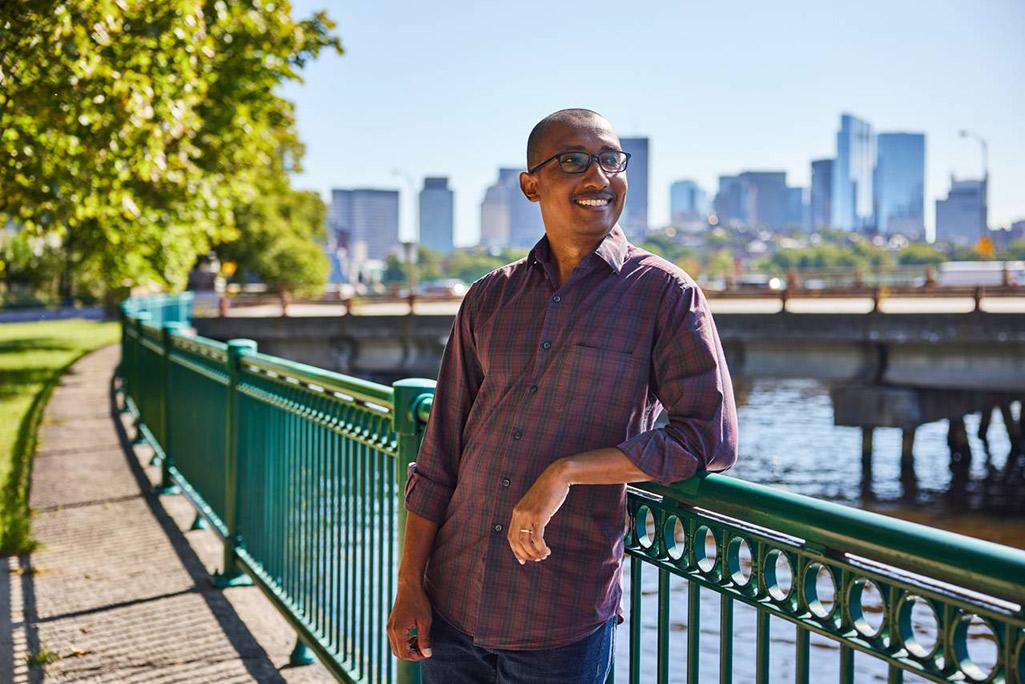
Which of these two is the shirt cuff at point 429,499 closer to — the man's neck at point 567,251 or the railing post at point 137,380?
the man's neck at point 567,251

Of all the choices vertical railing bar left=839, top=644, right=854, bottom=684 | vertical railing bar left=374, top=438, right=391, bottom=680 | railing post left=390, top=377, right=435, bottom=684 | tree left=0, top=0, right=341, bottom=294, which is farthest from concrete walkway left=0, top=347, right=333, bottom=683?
vertical railing bar left=839, top=644, right=854, bottom=684

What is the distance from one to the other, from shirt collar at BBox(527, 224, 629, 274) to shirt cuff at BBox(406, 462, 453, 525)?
1.82 ft

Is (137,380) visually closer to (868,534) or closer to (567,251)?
(567,251)

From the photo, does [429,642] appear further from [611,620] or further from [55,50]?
[55,50]

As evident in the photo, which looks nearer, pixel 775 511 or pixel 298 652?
pixel 775 511

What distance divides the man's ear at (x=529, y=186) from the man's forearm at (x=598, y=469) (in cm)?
60

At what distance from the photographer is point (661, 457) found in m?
2.20

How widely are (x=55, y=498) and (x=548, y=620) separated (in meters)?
7.44

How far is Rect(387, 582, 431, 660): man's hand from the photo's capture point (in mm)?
2621

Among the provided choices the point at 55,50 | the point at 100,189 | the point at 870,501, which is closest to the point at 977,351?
the point at 870,501

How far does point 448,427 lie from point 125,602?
4102 millimetres

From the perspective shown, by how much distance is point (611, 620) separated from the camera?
252cm

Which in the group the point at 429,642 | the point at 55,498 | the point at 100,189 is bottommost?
the point at 55,498

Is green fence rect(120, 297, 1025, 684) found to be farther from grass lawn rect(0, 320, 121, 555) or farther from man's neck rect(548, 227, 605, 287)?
grass lawn rect(0, 320, 121, 555)
